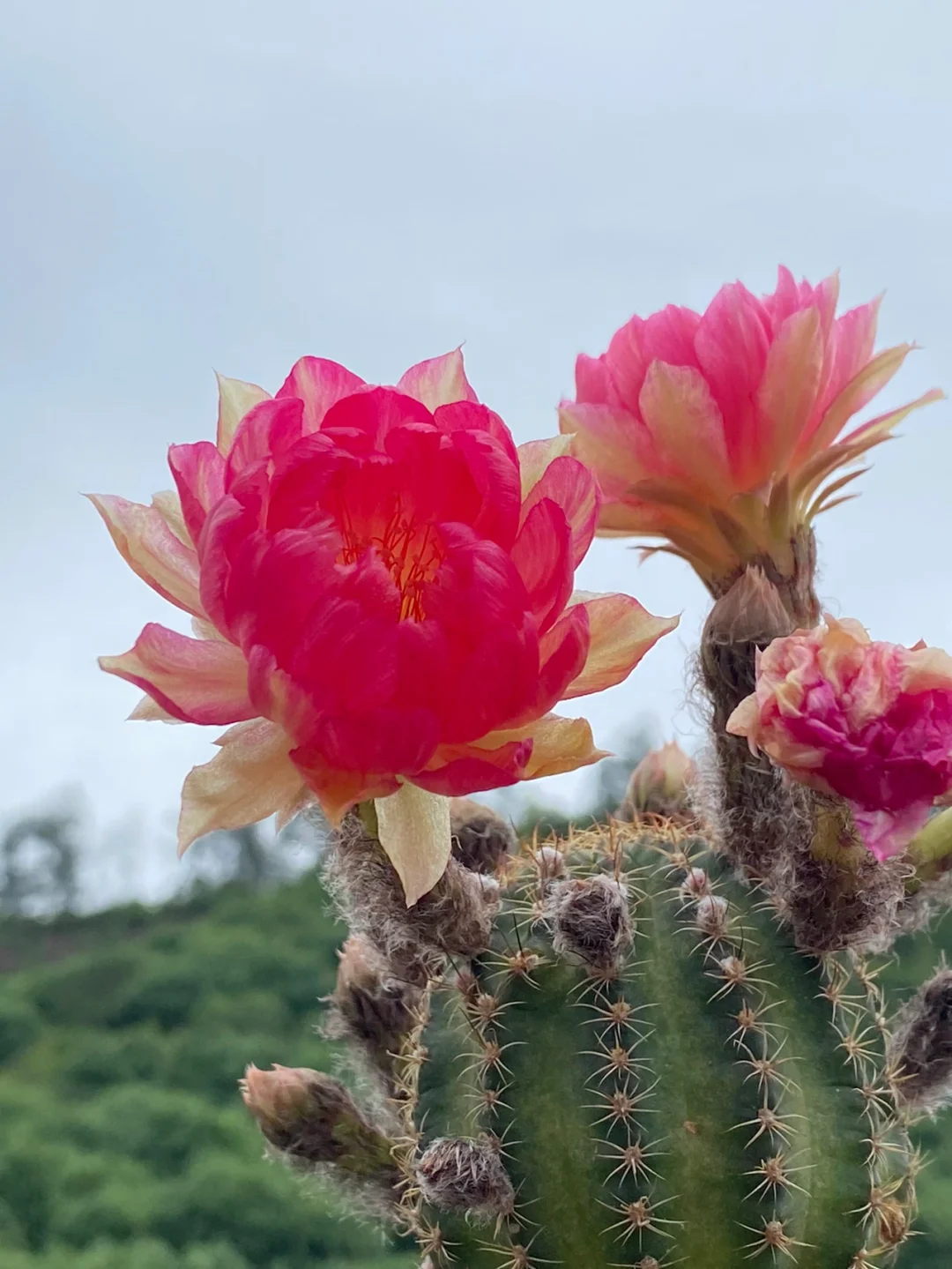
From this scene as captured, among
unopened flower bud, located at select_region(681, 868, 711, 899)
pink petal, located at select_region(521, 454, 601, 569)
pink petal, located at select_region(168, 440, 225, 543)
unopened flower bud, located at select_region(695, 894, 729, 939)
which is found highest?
Result: pink petal, located at select_region(168, 440, 225, 543)

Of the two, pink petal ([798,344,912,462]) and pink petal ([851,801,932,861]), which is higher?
pink petal ([798,344,912,462])

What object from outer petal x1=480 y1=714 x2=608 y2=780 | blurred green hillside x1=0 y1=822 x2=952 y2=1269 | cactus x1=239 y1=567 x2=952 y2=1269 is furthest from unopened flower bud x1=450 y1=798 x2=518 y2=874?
blurred green hillside x1=0 y1=822 x2=952 y2=1269

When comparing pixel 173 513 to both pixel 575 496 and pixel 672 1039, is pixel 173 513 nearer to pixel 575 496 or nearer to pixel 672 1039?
pixel 575 496

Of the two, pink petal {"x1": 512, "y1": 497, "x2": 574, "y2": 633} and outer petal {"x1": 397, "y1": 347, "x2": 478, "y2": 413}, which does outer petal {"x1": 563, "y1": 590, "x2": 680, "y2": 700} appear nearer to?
pink petal {"x1": 512, "y1": 497, "x2": 574, "y2": 633}

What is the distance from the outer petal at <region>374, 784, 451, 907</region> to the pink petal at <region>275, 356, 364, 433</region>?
213mm

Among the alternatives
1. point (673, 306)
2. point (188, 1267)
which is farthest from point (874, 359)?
point (188, 1267)

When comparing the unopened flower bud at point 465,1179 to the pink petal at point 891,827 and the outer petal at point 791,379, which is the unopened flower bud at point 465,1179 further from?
the outer petal at point 791,379

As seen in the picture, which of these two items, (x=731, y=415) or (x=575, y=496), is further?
(x=731, y=415)

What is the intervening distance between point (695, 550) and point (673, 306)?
176mm

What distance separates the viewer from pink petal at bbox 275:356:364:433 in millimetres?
665

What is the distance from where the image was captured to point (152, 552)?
656mm

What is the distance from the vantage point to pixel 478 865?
37.2 inches

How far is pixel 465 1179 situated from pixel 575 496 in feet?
1.27

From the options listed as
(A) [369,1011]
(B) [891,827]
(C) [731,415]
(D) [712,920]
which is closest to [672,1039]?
(D) [712,920]
